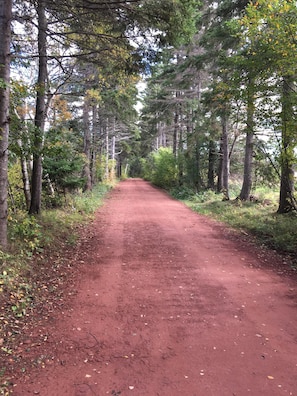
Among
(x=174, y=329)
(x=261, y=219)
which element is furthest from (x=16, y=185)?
(x=261, y=219)

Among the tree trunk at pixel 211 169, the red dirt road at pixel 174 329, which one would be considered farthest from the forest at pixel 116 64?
the tree trunk at pixel 211 169

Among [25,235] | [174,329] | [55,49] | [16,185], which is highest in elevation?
[55,49]

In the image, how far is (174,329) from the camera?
12.7ft

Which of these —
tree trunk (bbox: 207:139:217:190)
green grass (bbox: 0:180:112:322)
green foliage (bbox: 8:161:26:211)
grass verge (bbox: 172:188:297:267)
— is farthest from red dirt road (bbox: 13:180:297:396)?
tree trunk (bbox: 207:139:217:190)

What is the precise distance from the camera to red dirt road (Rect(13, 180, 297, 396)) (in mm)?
2922

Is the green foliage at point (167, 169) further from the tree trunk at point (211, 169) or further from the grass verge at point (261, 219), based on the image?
the grass verge at point (261, 219)

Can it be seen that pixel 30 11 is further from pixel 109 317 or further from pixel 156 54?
pixel 109 317

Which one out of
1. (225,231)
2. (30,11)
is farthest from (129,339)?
(30,11)

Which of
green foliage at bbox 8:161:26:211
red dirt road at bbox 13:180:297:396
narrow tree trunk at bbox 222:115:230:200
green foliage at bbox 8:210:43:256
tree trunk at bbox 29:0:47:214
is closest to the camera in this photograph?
red dirt road at bbox 13:180:297:396

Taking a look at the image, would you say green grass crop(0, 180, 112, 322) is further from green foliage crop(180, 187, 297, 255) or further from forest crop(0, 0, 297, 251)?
green foliage crop(180, 187, 297, 255)

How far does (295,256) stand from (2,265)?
623 centimetres

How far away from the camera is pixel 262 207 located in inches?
487

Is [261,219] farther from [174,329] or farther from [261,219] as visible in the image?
[174,329]

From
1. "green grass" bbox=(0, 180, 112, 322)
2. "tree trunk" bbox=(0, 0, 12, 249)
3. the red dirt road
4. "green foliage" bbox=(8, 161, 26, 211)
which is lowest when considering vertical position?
the red dirt road
